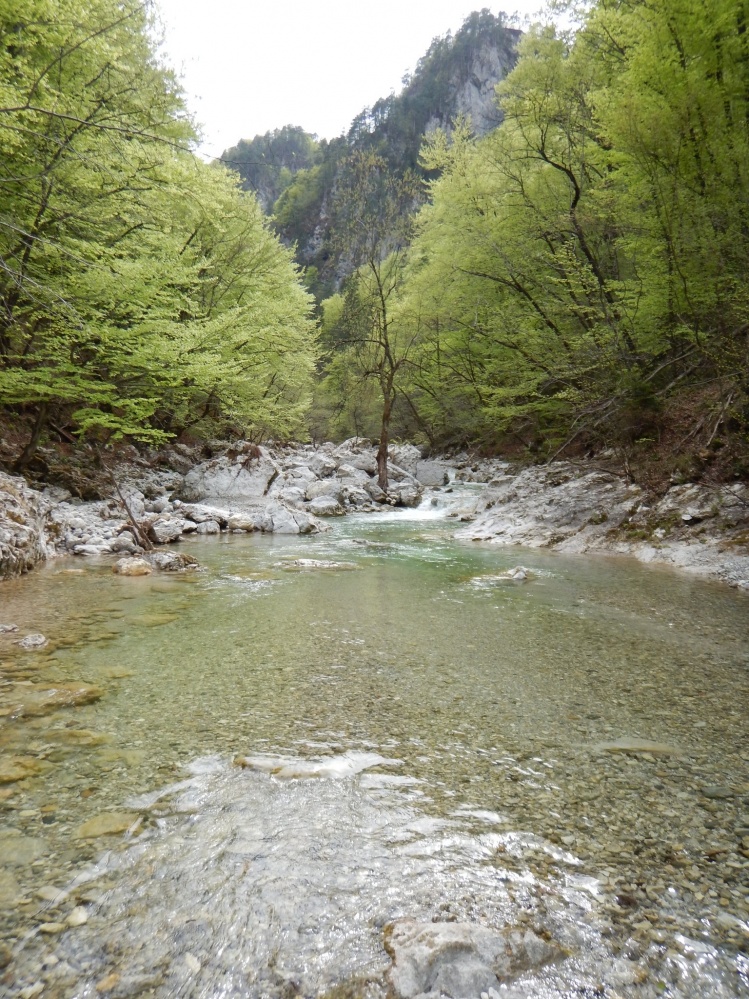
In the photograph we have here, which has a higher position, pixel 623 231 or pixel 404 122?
pixel 404 122

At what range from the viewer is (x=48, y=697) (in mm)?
2537

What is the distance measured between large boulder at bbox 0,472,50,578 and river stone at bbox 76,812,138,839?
431 cm

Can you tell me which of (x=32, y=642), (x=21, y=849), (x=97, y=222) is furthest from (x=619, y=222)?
(x=21, y=849)

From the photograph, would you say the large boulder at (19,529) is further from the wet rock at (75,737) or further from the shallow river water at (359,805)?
the wet rock at (75,737)

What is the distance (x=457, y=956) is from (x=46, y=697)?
→ 225 centimetres

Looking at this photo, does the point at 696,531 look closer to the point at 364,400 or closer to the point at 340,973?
the point at 340,973

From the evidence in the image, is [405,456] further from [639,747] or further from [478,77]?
[478,77]

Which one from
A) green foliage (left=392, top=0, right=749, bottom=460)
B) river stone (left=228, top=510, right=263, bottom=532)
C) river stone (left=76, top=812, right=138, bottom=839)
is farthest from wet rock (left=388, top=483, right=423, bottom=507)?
river stone (left=76, top=812, right=138, bottom=839)

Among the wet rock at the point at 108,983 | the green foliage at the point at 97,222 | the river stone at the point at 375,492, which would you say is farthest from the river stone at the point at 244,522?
the wet rock at the point at 108,983

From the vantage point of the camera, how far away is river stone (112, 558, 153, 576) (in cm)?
570

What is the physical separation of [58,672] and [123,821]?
1.54 m

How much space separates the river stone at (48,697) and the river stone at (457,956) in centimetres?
193

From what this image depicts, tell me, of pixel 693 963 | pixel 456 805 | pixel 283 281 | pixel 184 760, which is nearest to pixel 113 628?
pixel 184 760

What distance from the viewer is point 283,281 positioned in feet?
53.3
